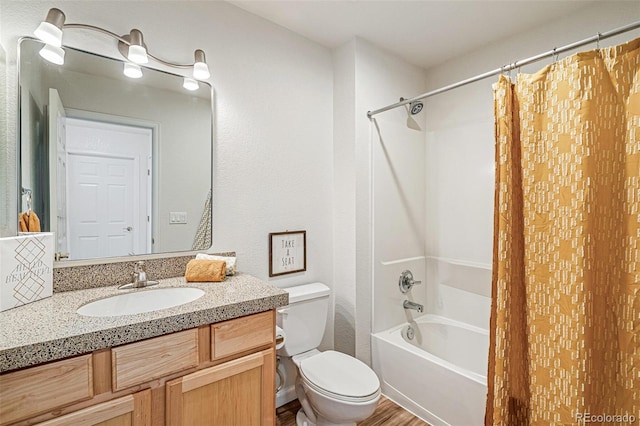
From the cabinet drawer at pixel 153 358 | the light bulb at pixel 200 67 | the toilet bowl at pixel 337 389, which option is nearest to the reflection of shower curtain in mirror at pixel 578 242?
the toilet bowl at pixel 337 389

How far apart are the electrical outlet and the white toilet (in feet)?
2.49

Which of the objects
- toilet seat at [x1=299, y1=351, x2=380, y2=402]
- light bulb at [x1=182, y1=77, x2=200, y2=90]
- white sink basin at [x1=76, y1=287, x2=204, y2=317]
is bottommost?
toilet seat at [x1=299, y1=351, x2=380, y2=402]

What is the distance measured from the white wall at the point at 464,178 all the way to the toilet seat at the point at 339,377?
1.18 m

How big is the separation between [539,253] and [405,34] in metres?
1.70

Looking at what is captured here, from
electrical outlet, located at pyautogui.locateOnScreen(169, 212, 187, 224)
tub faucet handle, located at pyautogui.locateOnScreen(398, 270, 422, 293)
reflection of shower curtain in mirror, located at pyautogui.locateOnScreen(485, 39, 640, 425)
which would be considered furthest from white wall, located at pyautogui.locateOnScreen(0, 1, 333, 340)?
reflection of shower curtain in mirror, located at pyautogui.locateOnScreen(485, 39, 640, 425)

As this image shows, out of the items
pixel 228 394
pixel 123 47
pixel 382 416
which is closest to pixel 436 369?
pixel 382 416

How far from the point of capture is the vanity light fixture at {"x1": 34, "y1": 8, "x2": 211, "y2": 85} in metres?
1.21

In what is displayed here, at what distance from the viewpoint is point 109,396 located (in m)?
0.97

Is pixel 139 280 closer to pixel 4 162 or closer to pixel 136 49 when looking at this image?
pixel 4 162

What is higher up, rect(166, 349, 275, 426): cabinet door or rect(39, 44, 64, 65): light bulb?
rect(39, 44, 64, 65): light bulb

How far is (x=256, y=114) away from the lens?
1890 mm

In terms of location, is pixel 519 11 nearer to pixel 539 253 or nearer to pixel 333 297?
pixel 539 253

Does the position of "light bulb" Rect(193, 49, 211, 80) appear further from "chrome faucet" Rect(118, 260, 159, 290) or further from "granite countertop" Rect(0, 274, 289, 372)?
"granite countertop" Rect(0, 274, 289, 372)

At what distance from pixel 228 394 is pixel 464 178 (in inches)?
86.9
